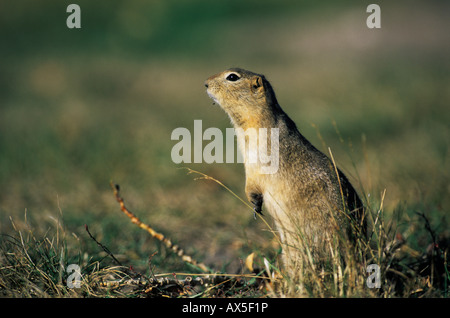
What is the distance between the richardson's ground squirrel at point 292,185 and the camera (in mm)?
2711

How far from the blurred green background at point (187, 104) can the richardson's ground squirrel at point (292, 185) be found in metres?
0.19

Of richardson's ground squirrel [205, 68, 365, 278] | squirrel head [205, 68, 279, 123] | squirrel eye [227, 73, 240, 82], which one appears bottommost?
richardson's ground squirrel [205, 68, 365, 278]

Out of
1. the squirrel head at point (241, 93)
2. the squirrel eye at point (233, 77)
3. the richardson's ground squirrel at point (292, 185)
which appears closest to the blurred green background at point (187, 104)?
the richardson's ground squirrel at point (292, 185)

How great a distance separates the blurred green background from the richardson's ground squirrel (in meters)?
0.19

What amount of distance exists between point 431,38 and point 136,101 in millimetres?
8752

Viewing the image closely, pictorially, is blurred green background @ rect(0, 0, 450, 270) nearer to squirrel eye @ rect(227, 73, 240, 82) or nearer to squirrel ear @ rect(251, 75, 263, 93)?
squirrel ear @ rect(251, 75, 263, 93)

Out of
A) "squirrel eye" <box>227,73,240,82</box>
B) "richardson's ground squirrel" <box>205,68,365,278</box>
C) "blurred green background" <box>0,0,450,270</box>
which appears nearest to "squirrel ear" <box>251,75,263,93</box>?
"richardson's ground squirrel" <box>205,68,365,278</box>

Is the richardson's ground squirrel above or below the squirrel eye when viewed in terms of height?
below

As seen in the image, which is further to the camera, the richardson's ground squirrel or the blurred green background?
the blurred green background

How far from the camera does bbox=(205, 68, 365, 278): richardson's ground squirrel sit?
2.71 m

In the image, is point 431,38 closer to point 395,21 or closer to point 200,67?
point 395,21

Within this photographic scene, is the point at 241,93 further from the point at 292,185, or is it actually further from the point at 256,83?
the point at 292,185

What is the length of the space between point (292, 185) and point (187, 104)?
269 inches
